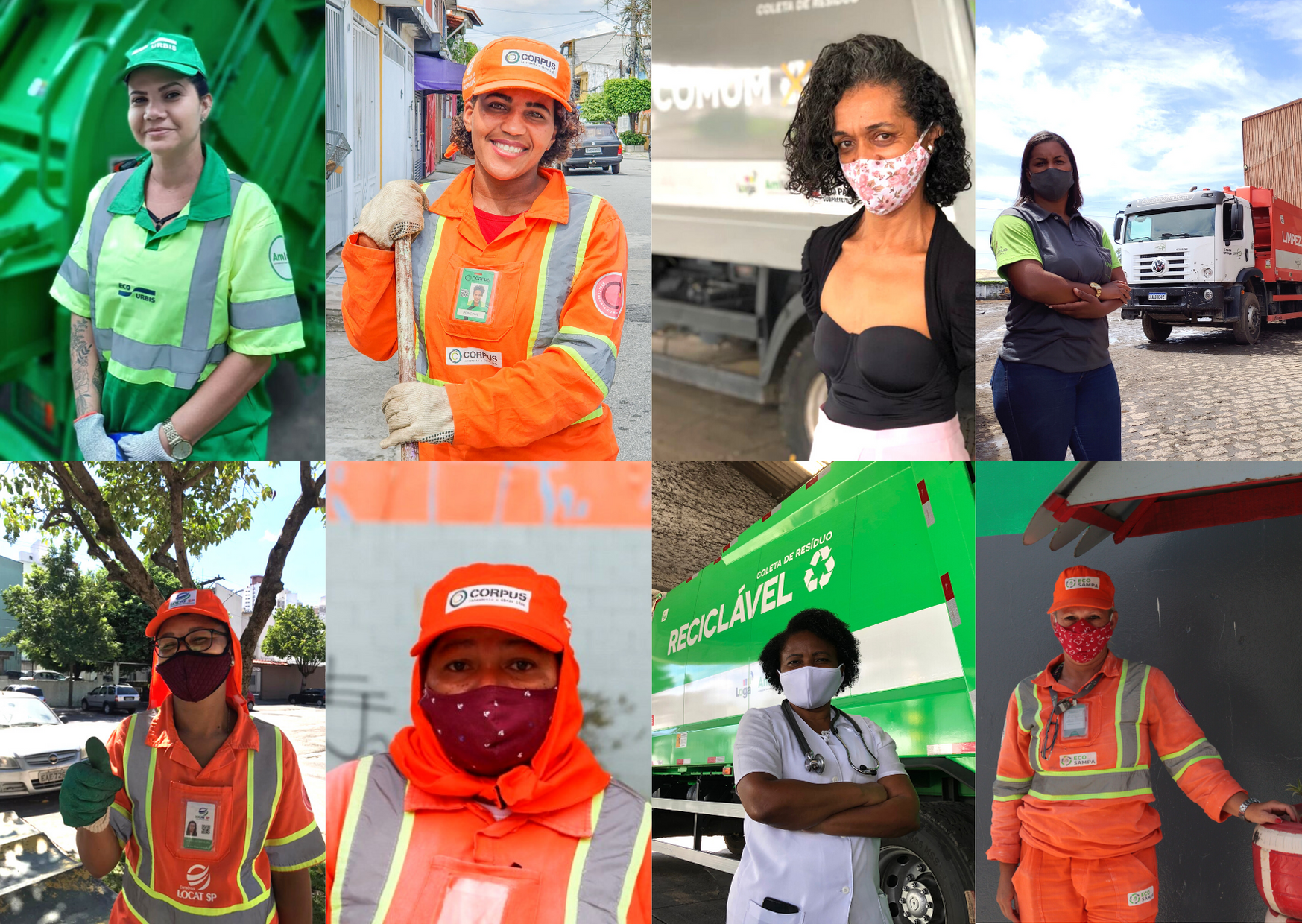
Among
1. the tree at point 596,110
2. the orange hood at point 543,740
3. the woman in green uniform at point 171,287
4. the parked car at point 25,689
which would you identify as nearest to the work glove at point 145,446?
the woman in green uniform at point 171,287

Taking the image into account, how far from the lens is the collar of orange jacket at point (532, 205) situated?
12.1ft

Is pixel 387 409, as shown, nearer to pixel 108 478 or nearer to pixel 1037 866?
pixel 108 478

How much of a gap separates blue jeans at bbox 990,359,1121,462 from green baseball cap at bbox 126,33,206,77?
10.8 feet

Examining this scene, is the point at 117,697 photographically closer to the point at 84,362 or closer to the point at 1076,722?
the point at 84,362

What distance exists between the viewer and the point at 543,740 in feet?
11.3

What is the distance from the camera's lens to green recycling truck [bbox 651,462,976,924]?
150 inches

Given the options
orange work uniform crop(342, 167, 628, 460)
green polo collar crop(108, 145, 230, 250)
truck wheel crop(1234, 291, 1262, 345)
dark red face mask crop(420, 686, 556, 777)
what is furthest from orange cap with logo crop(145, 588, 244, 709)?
truck wheel crop(1234, 291, 1262, 345)

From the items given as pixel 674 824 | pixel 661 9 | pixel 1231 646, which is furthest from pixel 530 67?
pixel 1231 646

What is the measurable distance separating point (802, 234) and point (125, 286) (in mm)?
2603

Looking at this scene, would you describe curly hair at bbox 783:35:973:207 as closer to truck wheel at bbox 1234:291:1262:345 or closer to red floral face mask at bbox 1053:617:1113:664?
truck wheel at bbox 1234:291:1262:345

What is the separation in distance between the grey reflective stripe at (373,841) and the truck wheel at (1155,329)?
11.1 feet

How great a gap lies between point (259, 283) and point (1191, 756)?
401 cm

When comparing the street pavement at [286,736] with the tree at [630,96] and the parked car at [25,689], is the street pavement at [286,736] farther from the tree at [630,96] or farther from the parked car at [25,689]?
the tree at [630,96]

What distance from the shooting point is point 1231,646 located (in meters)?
3.99
